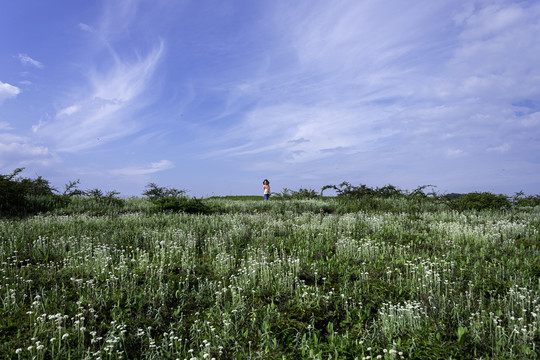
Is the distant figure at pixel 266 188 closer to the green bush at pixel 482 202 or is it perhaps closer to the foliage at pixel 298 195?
the foliage at pixel 298 195

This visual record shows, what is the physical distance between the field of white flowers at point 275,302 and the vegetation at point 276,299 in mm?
26

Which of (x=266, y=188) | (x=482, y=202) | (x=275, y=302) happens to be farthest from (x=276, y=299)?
(x=266, y=188)

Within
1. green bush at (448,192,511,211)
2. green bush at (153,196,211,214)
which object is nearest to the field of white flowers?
green bush at (153,196,211,214)

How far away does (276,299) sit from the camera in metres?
5.46

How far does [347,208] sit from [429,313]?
11.8 metres

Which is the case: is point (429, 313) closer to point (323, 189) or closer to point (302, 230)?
point (302, 230)

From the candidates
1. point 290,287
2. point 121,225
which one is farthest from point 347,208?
point 290,287

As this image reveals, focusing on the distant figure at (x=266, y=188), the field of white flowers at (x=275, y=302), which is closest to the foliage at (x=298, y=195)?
the distant figure at (x=266, y=188)

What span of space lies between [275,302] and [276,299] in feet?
0.16

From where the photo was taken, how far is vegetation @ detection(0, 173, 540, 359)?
161 inches

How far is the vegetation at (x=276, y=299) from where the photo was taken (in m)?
4.10

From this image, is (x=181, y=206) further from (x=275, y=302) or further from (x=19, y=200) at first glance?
A: (x=275, y=302)

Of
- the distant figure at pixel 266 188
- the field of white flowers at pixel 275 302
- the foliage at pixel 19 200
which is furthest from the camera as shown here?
the distant figure at pixel 266 188

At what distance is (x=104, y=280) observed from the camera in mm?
6230
